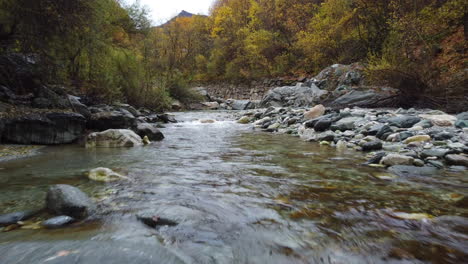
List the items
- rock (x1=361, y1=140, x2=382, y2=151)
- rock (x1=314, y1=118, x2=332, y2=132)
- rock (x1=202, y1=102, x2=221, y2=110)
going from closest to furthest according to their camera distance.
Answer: rock (x1=361, y1=140, x2=382, y2=151) → rock (x1=314, y1=118, x2=332, y2=132) → rock (x1=202, y1=102, x2=221, y2=110)

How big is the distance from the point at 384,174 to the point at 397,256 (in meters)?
1.72

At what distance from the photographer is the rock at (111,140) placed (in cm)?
486

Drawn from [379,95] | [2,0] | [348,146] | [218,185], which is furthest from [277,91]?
[218,185]

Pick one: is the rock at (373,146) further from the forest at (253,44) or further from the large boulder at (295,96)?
the large boulder at (295,96)

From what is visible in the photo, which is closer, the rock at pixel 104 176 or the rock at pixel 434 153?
the rock at pixel 104 176

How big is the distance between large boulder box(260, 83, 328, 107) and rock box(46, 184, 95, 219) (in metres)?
11.3

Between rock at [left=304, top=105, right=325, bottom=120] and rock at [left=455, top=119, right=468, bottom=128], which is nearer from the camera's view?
rock at [left=455, top=119, right=468, bottom=128]

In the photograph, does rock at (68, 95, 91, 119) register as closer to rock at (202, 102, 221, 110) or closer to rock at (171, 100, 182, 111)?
rock at (171, 100, 182, 111)

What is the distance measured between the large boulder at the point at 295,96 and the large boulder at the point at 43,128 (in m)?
9.62

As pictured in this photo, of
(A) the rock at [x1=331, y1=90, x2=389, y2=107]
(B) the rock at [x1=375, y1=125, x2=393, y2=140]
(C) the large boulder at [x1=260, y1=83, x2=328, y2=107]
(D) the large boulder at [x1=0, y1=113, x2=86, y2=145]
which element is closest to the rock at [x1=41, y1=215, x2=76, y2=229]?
(D) the large boulder at [x1=0, y1=113, x2=86, y2=145]

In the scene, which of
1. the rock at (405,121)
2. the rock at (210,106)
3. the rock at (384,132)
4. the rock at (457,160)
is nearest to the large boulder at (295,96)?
the rock at (210,106)

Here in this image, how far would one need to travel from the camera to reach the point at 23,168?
3080 millimetres

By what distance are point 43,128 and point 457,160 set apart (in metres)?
6.26

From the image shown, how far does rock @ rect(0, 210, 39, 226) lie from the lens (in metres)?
1.62
